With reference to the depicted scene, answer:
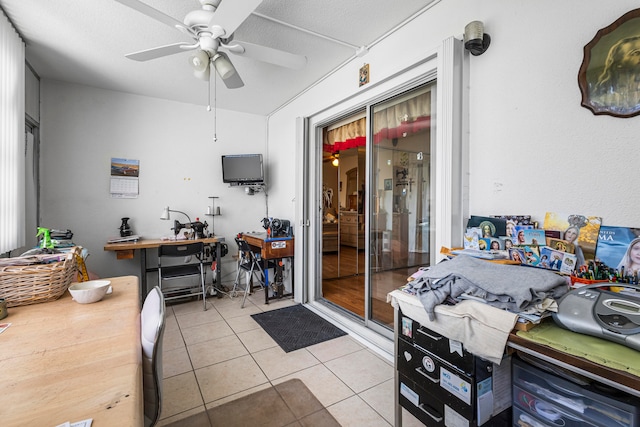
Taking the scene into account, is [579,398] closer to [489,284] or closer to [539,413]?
[539,413]

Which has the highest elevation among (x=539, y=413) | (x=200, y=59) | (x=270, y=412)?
(x=200, y=59)

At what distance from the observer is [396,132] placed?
270 centimetres

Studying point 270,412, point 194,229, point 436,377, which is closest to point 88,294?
point 270,412

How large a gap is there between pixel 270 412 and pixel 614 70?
2547 millimetres

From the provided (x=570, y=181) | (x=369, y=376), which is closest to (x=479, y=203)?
(x=570, y=181)

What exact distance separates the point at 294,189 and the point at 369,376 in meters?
2.47

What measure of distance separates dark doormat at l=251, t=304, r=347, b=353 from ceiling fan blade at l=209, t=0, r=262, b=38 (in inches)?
99.3

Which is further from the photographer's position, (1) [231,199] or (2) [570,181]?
(1) [231,199]

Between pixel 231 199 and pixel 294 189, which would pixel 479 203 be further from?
pixel 231 199

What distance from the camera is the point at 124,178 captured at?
375 cm

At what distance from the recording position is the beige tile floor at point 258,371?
1.85m

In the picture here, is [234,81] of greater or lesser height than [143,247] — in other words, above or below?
above

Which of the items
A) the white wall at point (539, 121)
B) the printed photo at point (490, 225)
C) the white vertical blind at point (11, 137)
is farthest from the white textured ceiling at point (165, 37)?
the printed photo at point (490, 225)

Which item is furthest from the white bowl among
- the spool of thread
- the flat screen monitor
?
the flat screen monitor
